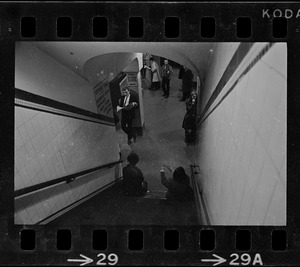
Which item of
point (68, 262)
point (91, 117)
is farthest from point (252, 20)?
point (68, 262)

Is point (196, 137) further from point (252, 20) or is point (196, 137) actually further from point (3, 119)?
point (3, 119)

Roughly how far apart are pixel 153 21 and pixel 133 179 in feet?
1.87

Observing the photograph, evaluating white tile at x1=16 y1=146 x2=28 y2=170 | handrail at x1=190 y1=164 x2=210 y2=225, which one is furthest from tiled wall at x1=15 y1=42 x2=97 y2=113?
handrail at x1=190 y1=164 x2=210 y2=225

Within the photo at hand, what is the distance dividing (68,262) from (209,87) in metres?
0.82

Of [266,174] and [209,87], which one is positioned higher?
[209,87]

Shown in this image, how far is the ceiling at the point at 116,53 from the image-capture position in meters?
1.67

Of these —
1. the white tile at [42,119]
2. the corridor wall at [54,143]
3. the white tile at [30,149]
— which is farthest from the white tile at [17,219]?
the white tile at [42,119]

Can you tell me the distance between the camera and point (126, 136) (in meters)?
1.76

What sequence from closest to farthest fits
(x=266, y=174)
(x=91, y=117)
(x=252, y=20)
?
(x=266, y=174) → (x=252, y=20) → (x=91, y=117)

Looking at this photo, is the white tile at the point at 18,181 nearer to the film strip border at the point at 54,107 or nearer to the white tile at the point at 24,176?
the white tile at the point at 24,176

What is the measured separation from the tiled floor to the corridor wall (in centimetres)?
7

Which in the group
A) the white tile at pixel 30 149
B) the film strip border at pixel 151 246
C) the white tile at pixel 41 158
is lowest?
the film strip border at pixel 151 246

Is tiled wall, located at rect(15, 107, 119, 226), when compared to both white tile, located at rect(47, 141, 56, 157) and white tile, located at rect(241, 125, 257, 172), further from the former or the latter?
white tile, located at rect(241, 125, 257, 172)

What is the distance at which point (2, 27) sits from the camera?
66.0 inches
